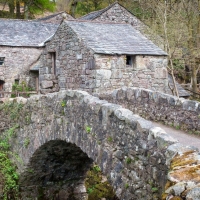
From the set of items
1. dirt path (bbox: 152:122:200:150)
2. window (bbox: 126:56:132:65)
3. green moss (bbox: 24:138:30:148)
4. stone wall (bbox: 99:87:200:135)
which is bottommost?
green moss (bbox: 24:138:30:148)

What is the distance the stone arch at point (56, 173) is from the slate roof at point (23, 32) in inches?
484

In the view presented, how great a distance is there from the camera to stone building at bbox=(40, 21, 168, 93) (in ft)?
38.0

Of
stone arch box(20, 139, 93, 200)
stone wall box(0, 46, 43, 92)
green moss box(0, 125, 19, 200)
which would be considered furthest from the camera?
stone wall box(0, 46, 43, 92)

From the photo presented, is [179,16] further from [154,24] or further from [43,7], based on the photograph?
[43,7]

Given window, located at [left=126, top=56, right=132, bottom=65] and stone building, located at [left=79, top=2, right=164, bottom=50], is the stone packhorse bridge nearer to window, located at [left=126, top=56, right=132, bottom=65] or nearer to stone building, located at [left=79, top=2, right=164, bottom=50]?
window, located at [left=126, top=56, right=132, bottom=65]

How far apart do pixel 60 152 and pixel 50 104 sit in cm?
209

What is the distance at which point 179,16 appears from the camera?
17.5 metres

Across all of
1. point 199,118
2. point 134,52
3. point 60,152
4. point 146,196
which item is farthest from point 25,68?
point 146,196

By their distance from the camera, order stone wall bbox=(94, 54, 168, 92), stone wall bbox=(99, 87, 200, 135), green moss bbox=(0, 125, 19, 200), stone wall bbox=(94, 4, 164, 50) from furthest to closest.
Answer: stone wall bbox=(94, 4, 164, 50)
stone wall bbox=(94, 54, 168, 92)
green moss bbox=(0, 125, 19, 200)
stone wall bbox=(99, 87, 200, 135)

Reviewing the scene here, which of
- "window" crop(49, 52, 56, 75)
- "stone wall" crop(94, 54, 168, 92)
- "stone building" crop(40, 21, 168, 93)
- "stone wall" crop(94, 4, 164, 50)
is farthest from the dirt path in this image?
"stone wall" crop(94, 4, 164, 50)

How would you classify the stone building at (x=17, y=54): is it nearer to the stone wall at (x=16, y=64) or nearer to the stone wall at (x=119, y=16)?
the stone wall at (x=16, y=64)

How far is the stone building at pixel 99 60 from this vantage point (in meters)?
11.6

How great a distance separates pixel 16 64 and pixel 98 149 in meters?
17.8

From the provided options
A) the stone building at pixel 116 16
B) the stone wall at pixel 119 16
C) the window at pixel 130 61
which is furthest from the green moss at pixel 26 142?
the stone wall at pixel 119 16
